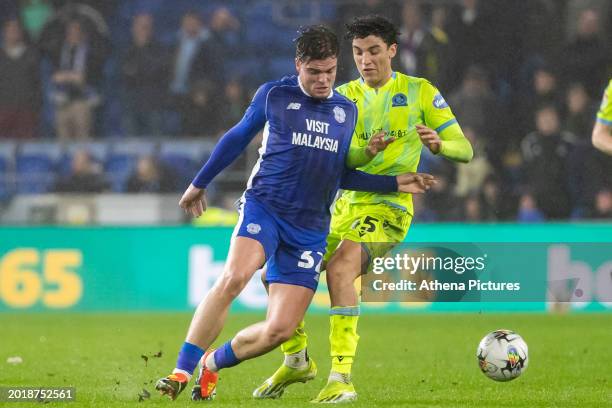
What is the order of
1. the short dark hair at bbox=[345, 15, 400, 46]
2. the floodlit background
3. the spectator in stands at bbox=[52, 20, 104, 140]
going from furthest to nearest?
the spectator in stands at bbox=[52, 20, 104, 140] < the floodlit background < the short dark hair at bbox=[345, 15, 400, 46]

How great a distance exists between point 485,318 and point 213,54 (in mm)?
5513

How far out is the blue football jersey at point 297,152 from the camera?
6.29m

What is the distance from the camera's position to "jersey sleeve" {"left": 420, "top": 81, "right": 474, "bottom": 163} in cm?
658

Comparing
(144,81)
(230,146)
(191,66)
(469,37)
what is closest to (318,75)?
(230,146)

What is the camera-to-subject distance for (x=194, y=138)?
1631cm

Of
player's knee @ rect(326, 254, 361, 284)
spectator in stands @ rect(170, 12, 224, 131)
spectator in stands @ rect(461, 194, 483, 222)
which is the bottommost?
player's knee @ rect(326, 254, 361, 284)

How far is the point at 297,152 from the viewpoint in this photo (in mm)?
6289

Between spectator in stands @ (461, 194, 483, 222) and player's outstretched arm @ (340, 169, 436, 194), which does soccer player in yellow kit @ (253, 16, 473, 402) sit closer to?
player's outstretched arm @ (340, 169, 436, 194)

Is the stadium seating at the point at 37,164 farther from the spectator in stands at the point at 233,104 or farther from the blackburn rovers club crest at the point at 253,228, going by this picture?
the blackburn rovers club crest at the point at 253,228

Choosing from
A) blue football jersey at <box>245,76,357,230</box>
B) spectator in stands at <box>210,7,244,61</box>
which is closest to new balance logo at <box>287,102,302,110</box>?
blue football jersey at <box>245,76,357,230</box>

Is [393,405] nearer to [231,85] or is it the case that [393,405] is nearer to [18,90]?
[231,85]

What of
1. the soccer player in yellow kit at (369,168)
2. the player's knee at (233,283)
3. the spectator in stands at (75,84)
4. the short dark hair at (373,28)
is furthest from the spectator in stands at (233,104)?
the player's knee at (233,283)

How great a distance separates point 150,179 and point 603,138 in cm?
924

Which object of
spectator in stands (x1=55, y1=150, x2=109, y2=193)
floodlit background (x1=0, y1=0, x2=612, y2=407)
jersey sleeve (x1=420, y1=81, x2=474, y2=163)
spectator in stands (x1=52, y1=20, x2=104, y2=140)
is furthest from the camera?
spectator in stands (x1=52, y1=20, x2=104, y2=140)
